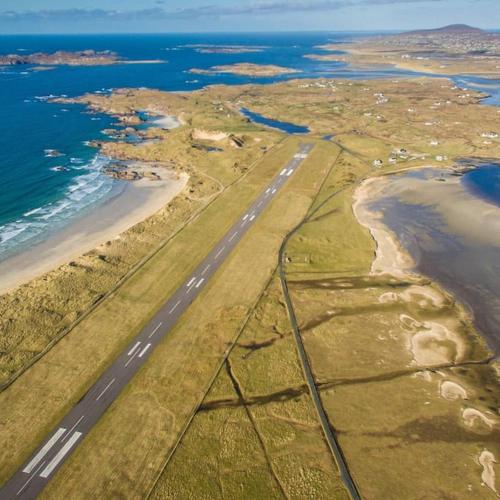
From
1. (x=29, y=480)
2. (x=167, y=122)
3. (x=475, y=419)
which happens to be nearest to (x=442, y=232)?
(x=475, y=419)

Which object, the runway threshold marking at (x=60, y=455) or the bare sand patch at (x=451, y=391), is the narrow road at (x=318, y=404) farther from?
the runway threshold marking at (x=60, y=455)

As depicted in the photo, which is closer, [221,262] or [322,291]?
[322,291]

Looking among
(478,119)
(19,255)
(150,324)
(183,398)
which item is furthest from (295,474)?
(478,119)

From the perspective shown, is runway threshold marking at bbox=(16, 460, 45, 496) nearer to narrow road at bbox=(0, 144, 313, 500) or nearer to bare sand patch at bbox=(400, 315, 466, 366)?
narrow road at bbox=(0, 144, 313, 500)

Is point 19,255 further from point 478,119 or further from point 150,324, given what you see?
point 478,119

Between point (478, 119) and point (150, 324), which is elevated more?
point (150, 324)

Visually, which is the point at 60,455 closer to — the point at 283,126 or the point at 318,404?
the point at 318,404

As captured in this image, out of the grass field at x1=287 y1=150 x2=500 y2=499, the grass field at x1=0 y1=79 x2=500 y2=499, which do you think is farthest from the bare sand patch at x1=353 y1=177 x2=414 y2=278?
the grass field at x1=287 y1=150 x2=500 y2=499
